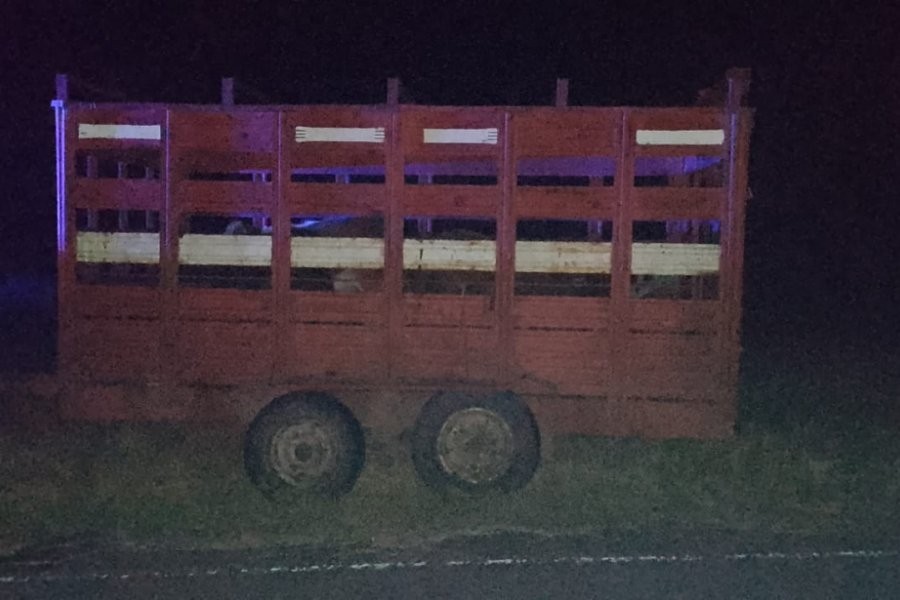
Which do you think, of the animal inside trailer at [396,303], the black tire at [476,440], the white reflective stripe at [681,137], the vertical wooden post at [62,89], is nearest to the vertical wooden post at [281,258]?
the animal inside trailer at [396,303]

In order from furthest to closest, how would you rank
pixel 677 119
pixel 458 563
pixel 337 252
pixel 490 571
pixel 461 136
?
1. pixel 337 252
2. pixel 461 136
3. pixel 677 119
4. pixel 458 563
5. pixel 490 571

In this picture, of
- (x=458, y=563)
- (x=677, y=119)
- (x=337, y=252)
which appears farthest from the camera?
(x=337, y=252)

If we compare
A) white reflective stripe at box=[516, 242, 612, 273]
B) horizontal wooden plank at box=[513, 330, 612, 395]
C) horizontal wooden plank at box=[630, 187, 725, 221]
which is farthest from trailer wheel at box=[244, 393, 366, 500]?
horizontal wooden plank at box=[630, 187, 725, 221]

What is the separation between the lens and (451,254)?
7.23 m

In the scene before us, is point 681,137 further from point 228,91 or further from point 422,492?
point 228,91

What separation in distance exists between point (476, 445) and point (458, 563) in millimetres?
991

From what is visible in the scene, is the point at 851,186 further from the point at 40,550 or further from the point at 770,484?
the point at 40,550

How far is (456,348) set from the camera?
7184 millimetres

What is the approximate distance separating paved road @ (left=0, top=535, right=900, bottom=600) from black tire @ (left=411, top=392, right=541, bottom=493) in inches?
19.2

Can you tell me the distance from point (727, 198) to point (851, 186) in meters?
21.0

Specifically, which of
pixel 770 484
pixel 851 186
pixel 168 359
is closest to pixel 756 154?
pixel 851 186

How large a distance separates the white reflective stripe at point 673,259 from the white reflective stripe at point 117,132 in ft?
10.5

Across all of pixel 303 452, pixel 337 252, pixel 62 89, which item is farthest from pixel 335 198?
pixel 62 89

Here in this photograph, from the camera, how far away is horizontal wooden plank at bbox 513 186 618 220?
7.12 m
